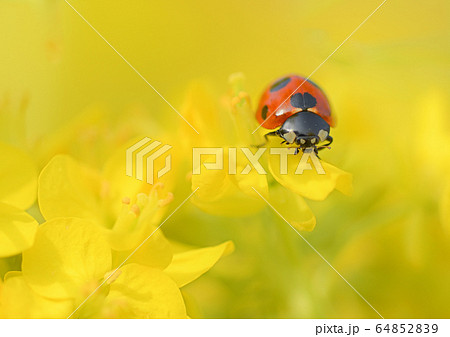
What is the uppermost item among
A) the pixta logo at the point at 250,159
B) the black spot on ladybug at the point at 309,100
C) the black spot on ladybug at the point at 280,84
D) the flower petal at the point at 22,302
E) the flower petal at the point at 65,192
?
the black spot on ladybug at the point at 280,84

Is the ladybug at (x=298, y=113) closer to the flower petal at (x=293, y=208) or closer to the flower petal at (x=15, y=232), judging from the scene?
the flower petal at (x=293, y=208)

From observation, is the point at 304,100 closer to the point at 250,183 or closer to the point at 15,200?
the point at 250,183

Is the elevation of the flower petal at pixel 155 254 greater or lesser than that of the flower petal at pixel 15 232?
lesser

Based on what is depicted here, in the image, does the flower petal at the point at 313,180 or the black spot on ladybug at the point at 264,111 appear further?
the black spot on ladybug at the point at 264,111

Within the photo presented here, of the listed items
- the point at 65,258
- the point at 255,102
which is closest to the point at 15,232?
the point at 65,258

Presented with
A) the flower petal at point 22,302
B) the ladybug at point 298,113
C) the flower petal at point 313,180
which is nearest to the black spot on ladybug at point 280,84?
the ladybug at point 298,113
